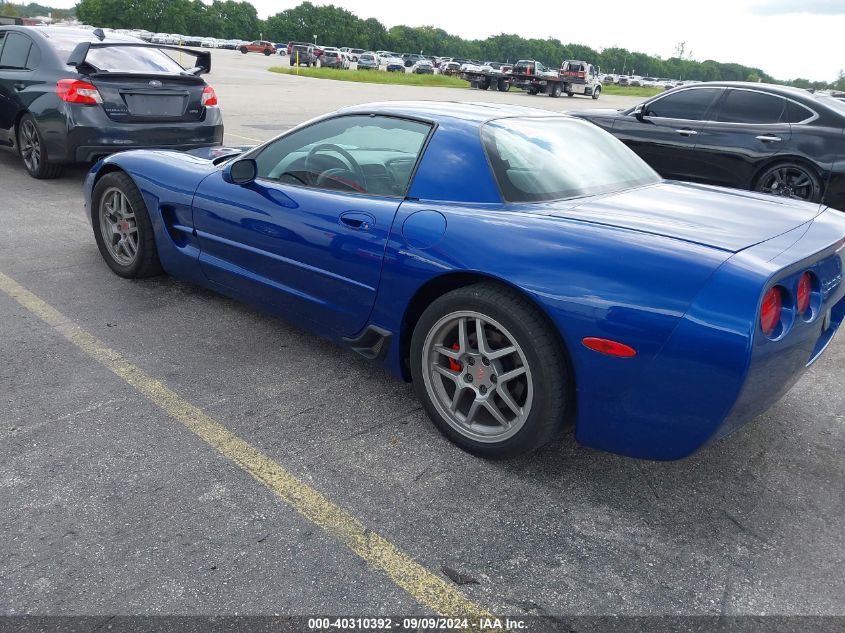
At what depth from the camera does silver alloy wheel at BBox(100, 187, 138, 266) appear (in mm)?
4414

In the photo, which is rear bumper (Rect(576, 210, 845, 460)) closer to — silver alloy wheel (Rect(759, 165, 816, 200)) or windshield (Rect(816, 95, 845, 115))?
silver alloy wheel (Rect(759, 165, 816, 200))

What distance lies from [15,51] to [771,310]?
27.4ft

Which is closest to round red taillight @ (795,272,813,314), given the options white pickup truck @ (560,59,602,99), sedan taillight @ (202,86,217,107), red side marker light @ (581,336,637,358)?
red side marker light @ (581,336,637,358)

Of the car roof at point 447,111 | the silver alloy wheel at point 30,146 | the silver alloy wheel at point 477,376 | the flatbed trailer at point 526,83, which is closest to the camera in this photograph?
the silver alloy wheel at point 477,376

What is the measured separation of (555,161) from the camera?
3160 millimetres

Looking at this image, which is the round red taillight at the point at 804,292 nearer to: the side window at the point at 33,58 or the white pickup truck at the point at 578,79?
the side window at the point at 33,58

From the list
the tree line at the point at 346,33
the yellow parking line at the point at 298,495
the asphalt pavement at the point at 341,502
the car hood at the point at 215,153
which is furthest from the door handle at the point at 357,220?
the tree line at the point at 346,33

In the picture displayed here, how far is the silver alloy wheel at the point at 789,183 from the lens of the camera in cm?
688

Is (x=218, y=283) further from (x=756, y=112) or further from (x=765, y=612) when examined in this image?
(x=756, y=112)

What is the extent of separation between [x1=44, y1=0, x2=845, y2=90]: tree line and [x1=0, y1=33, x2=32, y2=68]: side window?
288 feet

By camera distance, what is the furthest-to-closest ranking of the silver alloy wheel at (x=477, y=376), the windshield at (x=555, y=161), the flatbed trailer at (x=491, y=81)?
the flatbed trailer at (x=491, y=81) → the windshield at (x=555, y=161) → the silver alloy wheel at (x=477, y=376)

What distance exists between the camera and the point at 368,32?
121 metres

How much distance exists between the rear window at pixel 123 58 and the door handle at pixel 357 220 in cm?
520

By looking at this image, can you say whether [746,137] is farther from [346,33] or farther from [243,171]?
[346,33]
